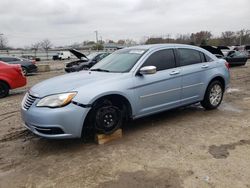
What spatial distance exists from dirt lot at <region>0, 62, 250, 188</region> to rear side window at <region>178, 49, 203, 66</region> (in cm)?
120

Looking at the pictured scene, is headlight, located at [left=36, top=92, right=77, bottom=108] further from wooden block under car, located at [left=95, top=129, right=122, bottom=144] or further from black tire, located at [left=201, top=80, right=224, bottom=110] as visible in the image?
black tire, located at [left=201, top=80, right=224, bottom=110]

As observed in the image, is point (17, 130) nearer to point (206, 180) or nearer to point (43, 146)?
point (43, 146)

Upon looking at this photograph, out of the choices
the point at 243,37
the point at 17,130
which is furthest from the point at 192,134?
the point at 243,37

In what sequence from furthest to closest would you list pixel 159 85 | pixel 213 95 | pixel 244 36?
1. pixel 244 36
2. pixel 213 95
3. pixel 159 85

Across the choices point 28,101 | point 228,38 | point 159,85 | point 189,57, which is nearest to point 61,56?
point 228,38

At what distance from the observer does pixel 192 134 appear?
533 centimetres

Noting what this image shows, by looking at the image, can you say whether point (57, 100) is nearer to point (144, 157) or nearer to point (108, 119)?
point (108, 119)

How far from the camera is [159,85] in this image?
5637 mm

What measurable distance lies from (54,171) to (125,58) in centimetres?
275

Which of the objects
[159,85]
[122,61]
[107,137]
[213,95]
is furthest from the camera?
[213,95]

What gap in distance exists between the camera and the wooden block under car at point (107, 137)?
16.3ft

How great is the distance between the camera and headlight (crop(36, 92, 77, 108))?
450cm

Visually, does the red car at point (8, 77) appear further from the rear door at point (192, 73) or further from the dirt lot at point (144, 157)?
the rear door at point (192, 73)

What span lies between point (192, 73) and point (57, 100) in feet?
10.1
